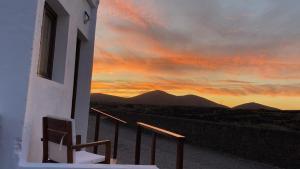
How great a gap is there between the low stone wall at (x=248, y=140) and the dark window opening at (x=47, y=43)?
294 inches

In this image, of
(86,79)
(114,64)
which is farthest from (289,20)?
(86,79)

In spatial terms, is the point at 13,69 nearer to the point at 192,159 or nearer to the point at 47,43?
the point at 47,43

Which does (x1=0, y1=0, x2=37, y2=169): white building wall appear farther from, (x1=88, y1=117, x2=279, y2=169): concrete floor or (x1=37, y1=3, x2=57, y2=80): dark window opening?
(x1=88, y1=117, x2=279, y2=169): concrete floor

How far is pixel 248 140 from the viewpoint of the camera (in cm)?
1186

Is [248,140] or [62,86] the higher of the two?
[62,86]

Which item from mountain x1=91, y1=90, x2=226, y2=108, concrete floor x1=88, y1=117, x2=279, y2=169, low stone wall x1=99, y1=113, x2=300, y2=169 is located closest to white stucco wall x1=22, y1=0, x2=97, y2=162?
concrete floor x1=88, y1=117, x2=279, y2=169

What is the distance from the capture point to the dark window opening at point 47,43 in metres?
4.93

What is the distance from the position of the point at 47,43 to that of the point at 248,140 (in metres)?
8.38

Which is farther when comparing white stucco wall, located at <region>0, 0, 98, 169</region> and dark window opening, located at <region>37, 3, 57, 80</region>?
dark window opening, located at <region>37, 3, 57, 80</region>

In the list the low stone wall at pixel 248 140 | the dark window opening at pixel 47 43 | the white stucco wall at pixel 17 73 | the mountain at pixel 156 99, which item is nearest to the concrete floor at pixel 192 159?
the low stone wall at pixel 248 140

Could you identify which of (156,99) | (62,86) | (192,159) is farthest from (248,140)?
(156,99)

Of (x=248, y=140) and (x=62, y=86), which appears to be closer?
(x=62, y=86)

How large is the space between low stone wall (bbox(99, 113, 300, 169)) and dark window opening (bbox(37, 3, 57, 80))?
747 cm

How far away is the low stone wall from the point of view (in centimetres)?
1045
